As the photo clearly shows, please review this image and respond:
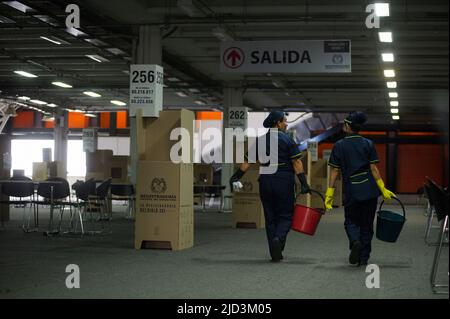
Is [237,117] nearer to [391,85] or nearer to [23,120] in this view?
[391,85]

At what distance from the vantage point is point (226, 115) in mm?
23797

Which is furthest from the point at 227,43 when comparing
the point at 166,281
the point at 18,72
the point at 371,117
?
the point at 371,117

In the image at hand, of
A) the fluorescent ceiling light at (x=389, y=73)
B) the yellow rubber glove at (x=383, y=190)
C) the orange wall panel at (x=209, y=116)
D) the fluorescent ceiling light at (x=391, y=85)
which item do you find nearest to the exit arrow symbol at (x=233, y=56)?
the yellow rubber glove at (x=383, y=190)

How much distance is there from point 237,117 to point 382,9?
10022mm

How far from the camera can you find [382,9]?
44.3ft

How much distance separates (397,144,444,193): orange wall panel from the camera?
36.6 m

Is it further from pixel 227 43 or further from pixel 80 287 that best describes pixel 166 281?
pixel 227 43

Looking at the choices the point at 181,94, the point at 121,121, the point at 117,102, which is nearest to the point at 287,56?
the point at 181,94

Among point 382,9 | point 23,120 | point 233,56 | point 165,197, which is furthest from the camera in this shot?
point 23,120

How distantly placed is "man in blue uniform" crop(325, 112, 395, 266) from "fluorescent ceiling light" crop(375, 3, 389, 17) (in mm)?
5486

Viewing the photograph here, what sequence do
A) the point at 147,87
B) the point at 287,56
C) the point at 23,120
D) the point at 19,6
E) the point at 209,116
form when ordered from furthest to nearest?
the point at 23,120 → the point at 209,116 → the point at 19,6 → the point at 287,56 → the point at 147,87

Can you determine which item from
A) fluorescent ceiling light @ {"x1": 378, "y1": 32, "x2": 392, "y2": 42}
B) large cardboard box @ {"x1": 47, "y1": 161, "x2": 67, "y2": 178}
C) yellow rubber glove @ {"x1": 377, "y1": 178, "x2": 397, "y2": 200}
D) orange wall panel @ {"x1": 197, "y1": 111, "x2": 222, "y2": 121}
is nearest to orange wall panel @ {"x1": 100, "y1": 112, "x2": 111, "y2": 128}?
orange wall panel @ {"x1": 197, "y1": 111, "x2": 222, "y2": 121}

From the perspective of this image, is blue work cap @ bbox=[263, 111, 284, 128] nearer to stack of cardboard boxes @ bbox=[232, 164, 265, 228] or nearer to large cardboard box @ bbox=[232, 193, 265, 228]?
stack of cardboard boxes @ bbox=[232, 164, 265, 228]

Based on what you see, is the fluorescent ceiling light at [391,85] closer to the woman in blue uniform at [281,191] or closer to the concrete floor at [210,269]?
the concrete floor at [210,269]
